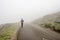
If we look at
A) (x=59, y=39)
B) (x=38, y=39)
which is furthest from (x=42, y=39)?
(x=59, y=39)

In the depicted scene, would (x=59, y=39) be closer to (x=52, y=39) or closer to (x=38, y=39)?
(x=52, y=39)

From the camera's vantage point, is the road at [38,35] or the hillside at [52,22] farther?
the hillside at [52,22]

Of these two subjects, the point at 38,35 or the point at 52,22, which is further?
the point at 52,22

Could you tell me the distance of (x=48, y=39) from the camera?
15.5 metres

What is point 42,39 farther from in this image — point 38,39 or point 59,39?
point 59,39

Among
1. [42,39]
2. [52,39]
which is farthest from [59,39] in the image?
[42,39]

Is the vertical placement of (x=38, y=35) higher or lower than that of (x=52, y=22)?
higher

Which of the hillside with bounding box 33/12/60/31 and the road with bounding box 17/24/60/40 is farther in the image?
the hillside with bounding box 33/12/60/31

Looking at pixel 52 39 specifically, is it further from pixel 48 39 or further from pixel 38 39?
pixel 38 39

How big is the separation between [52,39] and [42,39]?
1233 mm

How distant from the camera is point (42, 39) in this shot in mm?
15688

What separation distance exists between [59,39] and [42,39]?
212 cm

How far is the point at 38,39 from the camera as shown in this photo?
617 inches

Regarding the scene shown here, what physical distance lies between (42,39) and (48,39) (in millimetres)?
751
